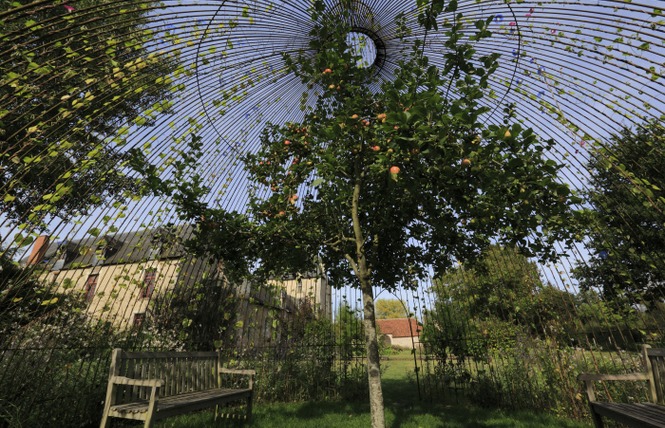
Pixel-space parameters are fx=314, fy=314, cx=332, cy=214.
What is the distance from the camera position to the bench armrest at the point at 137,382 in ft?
11.1

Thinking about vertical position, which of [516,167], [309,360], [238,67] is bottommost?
[309,360]

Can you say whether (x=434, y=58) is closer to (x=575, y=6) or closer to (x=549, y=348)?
(x=575, y=6)

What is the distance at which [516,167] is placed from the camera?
2.47 meters

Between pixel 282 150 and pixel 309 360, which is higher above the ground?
→ pixel 282 150

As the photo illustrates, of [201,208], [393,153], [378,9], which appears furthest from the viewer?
[378,9]

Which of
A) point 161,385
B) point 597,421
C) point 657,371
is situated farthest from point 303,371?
point 657,371

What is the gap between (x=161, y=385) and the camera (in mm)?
3414

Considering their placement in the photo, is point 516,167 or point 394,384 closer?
point 516,167

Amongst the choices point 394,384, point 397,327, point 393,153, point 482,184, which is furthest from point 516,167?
point 397,327

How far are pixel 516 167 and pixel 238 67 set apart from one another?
4.32 m

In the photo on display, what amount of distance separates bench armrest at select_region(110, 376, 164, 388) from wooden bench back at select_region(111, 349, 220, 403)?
0.11 m

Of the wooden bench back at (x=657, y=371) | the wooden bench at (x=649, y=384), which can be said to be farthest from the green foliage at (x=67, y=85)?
the wooden bench back at (x=657, y=371)

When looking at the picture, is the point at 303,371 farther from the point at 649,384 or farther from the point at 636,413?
the point at 649,384

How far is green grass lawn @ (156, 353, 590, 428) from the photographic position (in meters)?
4.76
